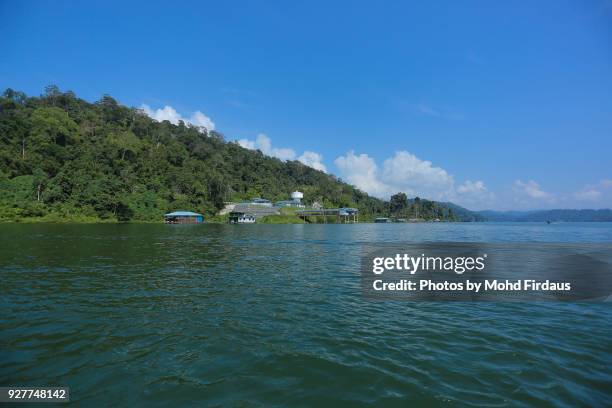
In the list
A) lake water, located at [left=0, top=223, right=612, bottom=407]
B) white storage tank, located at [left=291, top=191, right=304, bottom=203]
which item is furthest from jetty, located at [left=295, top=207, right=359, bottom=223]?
lake water, located at [left=0, top=223, right=612, bottom=407]

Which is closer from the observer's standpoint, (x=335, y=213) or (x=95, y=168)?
(x=95, y=168)

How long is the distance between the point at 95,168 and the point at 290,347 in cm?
11789

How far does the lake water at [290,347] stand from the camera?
6074mm

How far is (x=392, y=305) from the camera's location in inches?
485

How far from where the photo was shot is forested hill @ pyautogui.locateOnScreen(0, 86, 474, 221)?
89.5 metres

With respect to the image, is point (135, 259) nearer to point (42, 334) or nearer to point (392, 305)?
point (42, 334)

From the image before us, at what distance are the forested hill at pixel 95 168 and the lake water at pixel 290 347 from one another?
9307 cm

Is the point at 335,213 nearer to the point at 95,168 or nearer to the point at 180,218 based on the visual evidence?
the point at 180,218

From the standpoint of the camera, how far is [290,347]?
816cm

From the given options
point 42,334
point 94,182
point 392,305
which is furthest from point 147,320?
point 94,182

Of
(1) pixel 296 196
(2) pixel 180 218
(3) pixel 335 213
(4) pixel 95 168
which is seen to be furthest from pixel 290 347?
(1) pixel 296 196

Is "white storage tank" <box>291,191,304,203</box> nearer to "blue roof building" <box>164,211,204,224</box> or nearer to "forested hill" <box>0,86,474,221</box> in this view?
"forested hill" <box>0,86,474,221</box>

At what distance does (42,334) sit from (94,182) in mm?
105975

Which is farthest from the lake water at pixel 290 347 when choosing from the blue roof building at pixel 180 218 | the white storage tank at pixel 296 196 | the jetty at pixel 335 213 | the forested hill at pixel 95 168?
the white storage tank at pixel 296 196
